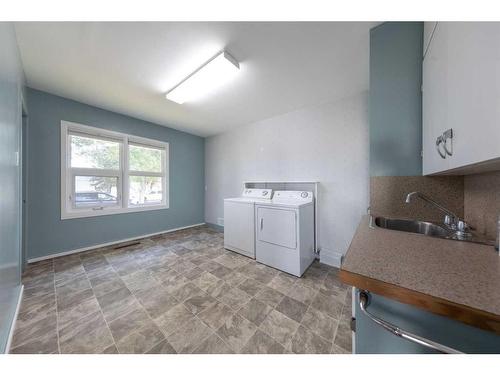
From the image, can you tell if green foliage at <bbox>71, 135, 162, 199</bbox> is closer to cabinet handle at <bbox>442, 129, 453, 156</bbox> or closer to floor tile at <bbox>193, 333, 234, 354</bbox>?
floor tile at <bbox>193, 333, 234, 354</bbox>

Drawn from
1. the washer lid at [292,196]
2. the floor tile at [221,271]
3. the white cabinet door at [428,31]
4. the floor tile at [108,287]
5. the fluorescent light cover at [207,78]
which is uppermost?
the fluorescent light cover at [207,78]

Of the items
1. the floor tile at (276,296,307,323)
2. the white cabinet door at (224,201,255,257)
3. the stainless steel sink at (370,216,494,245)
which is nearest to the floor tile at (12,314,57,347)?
the floor tile at (276,296,307,323)

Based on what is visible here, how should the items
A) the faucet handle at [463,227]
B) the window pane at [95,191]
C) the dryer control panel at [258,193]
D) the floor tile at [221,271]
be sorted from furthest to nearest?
the dryer control panel at [258,193] < the window pane at [95,191] < the floor tile at [221,271] < the faucet handle at [463,227]

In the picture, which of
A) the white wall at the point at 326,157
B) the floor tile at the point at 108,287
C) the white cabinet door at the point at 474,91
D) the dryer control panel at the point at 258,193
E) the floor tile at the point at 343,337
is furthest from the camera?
the dryer control panel at the point at 258,193

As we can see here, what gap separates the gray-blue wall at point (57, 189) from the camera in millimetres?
2244

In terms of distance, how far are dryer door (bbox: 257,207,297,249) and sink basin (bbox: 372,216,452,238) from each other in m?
0.90

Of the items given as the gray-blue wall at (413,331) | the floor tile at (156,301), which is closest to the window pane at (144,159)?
the floor tile at (156,301)

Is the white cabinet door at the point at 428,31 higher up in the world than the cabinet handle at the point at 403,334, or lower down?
higher up

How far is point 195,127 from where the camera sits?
3.63 m

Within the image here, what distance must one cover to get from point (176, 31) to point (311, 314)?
8.36 feet

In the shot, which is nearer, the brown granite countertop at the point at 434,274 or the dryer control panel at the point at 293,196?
the brown granite countertop at the point at 434,274

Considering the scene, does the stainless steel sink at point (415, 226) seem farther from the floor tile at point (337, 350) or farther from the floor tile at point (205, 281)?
the floor tile at point (205, 281)

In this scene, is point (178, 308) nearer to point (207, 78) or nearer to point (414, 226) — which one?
point (414, 226)
